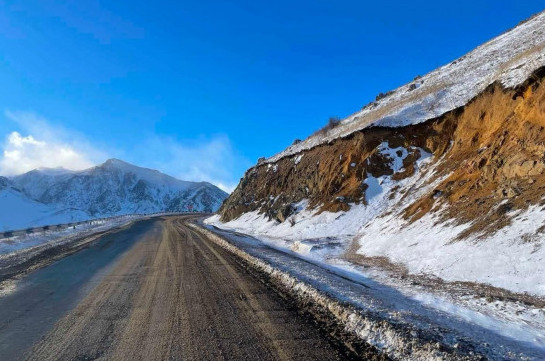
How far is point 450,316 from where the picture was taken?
686 centimetres

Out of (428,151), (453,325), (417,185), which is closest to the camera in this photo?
(453,325)

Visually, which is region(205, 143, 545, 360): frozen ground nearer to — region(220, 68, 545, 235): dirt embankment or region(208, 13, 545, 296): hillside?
region(208, 13, 545, 296): hillside

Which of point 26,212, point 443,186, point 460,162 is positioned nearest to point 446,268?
point 443,186

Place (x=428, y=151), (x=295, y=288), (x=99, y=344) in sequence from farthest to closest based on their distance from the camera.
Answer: (x=428, y=151) → (x=295, y=288) → (x=99, y=344)

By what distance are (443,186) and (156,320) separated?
14.7 meters

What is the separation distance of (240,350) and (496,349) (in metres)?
3.56

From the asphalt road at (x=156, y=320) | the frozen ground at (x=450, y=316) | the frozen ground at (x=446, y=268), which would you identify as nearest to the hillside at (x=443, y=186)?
the frozen ground at (x=446, y=268)

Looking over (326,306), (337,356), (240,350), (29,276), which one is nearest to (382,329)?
(337,356)

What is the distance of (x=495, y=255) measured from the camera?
30.9 ft

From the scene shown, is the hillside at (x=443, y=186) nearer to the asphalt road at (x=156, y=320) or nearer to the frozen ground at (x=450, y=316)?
the frozen ground at (x=450, y=316)

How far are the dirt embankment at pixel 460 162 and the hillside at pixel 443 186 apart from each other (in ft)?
0.20

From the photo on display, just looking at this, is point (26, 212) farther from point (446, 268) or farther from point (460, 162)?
point (446, 268)

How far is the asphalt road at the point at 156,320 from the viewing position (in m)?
5.01

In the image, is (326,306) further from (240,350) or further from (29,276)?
(29,276)
